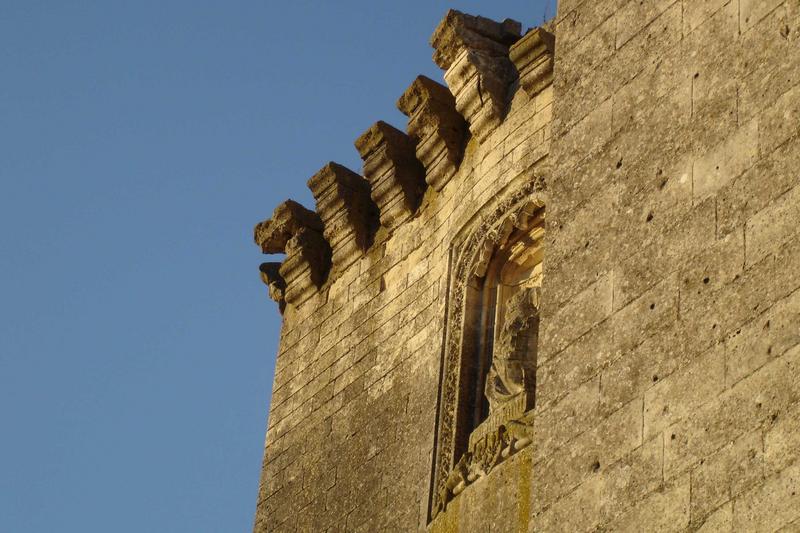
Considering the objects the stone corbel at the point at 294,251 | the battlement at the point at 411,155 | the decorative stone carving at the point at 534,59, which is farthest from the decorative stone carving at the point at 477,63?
the stone corbel at the point at 294,251

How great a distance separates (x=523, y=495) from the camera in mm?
7867

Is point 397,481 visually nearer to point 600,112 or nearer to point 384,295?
point 384,295

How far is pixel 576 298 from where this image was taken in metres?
6.37

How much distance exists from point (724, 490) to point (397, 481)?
4.34m

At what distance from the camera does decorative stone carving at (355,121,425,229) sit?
1089 cm

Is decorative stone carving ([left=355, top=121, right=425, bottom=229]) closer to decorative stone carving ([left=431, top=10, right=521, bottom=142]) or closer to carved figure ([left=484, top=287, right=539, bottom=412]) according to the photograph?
decorative stone carving ([left=431, top=10, right=521, bottom=142])

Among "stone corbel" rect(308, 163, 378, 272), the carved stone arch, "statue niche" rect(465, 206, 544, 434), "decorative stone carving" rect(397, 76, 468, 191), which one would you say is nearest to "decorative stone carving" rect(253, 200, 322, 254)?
"stone corbel" rect(308, 163, 378, 272)

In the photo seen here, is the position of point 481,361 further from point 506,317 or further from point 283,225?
point 283,225

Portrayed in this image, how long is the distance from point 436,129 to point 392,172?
56 cm

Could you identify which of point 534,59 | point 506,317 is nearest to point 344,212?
point 534,59

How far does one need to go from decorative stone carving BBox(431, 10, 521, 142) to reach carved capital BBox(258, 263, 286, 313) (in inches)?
85.8

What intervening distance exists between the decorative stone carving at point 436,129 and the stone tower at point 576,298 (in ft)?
0.05

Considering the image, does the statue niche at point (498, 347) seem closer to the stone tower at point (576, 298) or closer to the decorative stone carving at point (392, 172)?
the stone tower at point (576, 298)

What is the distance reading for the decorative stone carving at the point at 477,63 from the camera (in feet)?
33.2
